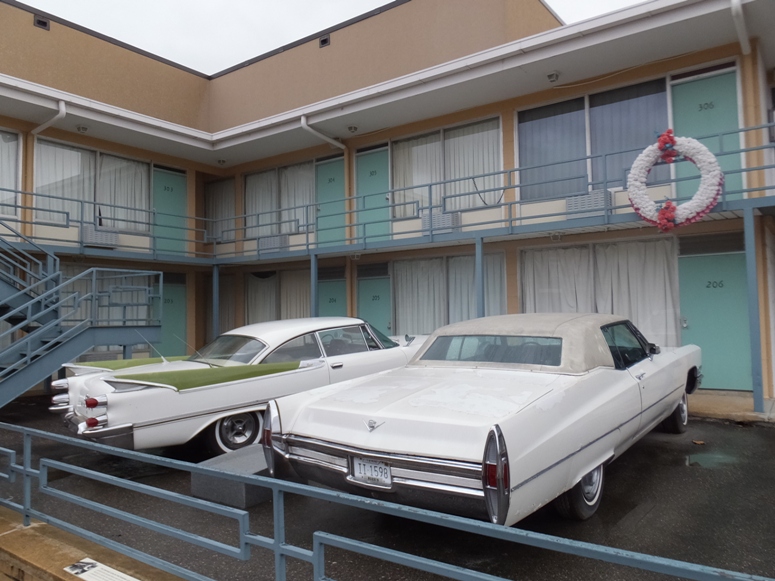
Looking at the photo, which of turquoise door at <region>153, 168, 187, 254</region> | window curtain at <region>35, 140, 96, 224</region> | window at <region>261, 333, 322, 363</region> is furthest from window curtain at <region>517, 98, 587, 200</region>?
window curtain at <region>35, 140, 96, 224</region>

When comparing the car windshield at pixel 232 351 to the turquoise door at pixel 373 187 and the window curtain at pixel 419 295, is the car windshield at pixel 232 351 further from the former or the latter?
the turquoise door at pixel 373 187

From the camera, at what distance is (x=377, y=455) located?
324 cm

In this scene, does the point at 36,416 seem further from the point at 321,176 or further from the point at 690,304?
the point at 690,304

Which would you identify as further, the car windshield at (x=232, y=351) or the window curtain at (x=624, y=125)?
the window curtain at (x=624, y=125)

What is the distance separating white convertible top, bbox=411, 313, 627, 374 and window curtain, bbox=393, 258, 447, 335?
237 inches

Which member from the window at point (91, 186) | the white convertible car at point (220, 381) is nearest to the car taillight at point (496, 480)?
the white convertible car at point (220, 381)

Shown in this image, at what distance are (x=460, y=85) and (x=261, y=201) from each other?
6384 mm

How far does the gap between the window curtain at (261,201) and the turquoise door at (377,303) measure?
293 centimetres

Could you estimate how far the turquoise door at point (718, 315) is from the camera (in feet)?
27.2

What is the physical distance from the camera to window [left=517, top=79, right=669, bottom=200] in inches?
354

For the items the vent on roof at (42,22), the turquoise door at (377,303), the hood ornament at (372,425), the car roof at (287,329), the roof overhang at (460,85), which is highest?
the vent on roof at (42,22)

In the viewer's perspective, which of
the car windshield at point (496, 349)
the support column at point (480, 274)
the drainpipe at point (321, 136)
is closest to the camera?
the car windshield at point (496, 349)

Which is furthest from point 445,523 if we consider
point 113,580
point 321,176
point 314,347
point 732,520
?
point 321,176

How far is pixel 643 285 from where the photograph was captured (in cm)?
918
